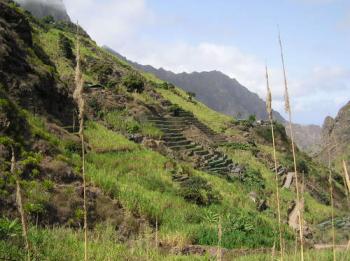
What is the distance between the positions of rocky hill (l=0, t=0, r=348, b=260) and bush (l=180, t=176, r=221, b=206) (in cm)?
5

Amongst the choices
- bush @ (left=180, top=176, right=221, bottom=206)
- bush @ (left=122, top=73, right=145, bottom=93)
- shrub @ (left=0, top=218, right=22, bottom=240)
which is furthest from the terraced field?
shrub @ (left=0, top=218, right=22, bottom=240)

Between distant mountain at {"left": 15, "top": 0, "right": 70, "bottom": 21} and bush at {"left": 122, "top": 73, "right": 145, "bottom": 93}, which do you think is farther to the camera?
distant mountain at {"left": 15, "top": 0, "right": 70, "bottom": 21}

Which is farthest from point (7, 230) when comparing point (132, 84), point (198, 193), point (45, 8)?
point (45, 8)

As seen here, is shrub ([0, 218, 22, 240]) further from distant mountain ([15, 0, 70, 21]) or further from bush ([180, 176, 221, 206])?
distant mountain ([15, 0, 70, 21])

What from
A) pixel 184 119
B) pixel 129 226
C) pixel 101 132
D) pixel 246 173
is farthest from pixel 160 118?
pixel 129 226

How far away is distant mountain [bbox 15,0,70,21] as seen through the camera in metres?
98.9

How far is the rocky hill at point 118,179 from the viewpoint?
8148 millimetres

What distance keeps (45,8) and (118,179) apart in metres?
101

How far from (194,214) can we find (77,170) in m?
3.99

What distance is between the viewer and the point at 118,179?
1576 centimetres

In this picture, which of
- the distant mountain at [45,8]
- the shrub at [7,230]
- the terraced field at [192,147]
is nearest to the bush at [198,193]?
the terraced field at [192,147]

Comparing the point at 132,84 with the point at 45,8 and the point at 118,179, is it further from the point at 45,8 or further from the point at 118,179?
the point at 45,8

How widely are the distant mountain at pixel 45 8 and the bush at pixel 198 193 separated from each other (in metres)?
83.9

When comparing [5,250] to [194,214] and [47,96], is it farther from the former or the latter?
[47,96]
